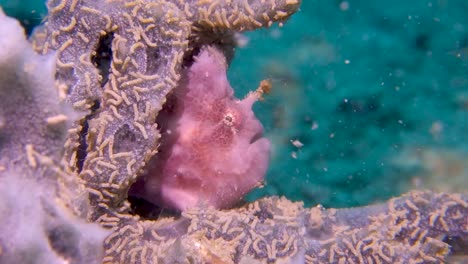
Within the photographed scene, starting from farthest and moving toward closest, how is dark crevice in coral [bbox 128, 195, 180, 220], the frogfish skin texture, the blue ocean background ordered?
the blue ocean background
dark crevice in coral [bbox 128, 195, 180, 220]
the frogfish skin texture

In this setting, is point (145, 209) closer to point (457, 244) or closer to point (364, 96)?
point (457, 244)

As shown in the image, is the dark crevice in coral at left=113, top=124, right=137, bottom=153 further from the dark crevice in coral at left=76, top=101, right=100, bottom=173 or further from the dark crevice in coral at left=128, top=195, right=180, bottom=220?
the dark crevice in coral at left=128, top=195, right=180, bottom=220

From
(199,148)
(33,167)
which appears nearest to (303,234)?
(199,148)

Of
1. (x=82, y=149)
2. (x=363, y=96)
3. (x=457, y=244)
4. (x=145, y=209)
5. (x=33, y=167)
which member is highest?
(x=363, y=96)

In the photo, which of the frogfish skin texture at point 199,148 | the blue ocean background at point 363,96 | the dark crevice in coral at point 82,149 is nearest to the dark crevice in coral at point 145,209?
the frogfish skin texture at point 199,148

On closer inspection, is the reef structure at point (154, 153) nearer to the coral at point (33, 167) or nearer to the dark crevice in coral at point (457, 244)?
the dark crevice in coral at point (457, 244)

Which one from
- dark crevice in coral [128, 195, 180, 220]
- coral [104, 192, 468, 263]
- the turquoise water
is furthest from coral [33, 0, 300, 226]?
the turquoise water

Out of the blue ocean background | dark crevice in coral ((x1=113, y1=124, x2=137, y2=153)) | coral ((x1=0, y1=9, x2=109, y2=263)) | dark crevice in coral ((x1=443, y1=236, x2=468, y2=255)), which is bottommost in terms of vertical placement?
coral ((x1=0, y1=9, x2=109, y2=263))
